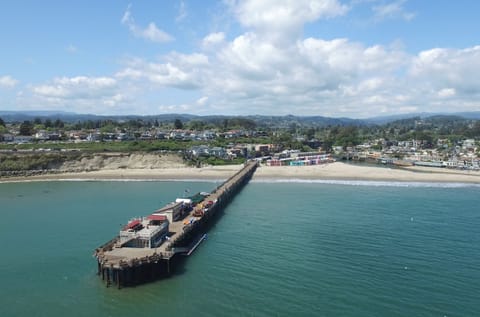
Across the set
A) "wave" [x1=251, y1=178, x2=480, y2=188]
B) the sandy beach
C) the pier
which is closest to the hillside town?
the sandy beach

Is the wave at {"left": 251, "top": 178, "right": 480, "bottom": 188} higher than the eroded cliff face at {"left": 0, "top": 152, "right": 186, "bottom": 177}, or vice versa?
the eroded cliff face at {"left": 0, "top": 152, "right": 186, "bottom": 177}

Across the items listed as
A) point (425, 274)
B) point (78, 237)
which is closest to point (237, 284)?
point (425, 274)

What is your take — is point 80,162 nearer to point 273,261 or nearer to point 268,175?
point 268,175

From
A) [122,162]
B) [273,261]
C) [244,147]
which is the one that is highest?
[244,147]

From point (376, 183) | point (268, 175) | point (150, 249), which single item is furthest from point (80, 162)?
point (376, 183)

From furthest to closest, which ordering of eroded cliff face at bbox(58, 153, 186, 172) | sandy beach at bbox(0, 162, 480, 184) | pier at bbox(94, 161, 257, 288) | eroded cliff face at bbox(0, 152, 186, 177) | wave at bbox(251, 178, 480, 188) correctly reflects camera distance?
eroded cliff face at bbox(58, 153, 186, 172)
eroded cliff face at bbox(0, 152, 186, 177)
sandy beach at bbox(0, 162, 480, 184)
wave at bbox(251, 178, 480, 188)
pier at bbox(94, 161, 257, 288)

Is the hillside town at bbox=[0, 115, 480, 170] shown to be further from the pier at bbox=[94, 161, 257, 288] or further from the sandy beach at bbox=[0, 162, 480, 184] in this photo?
the pier at bbox=[94, 161, 257, 288]

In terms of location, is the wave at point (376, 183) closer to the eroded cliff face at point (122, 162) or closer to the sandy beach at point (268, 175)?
the sandy beach at point (268, 175)
